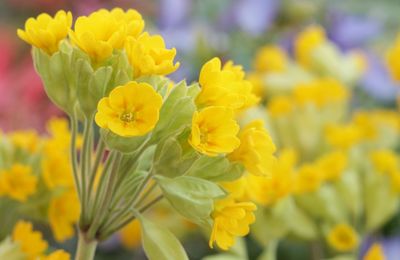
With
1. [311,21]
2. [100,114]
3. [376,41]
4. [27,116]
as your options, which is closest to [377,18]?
Result: [376,41]

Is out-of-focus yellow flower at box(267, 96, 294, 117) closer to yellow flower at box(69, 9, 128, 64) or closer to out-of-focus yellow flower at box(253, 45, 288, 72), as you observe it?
out-of-focus yellow flower at box(253, 45, 288, 72)

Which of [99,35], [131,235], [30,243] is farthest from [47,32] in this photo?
[131,235]

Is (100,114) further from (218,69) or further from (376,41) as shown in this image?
(376,41)

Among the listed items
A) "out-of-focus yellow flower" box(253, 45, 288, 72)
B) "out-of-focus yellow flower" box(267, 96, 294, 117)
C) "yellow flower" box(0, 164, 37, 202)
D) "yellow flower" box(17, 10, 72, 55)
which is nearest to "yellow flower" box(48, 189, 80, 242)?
"yellow flower" box(0, 164, 37, 202)

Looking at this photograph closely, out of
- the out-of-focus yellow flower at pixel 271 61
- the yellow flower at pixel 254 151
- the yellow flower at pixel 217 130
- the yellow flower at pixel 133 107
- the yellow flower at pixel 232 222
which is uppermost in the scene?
the yellow flower at pixel 133 107

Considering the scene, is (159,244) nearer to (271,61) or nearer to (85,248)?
(85,248)

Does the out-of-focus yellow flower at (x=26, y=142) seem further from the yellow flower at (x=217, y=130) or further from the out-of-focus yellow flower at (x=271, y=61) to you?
the out-of-focus yellow flower at (x=271, y=61)

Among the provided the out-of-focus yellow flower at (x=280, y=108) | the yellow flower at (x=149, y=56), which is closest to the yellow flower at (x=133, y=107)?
the yellow flower at (x=149, y=56)
